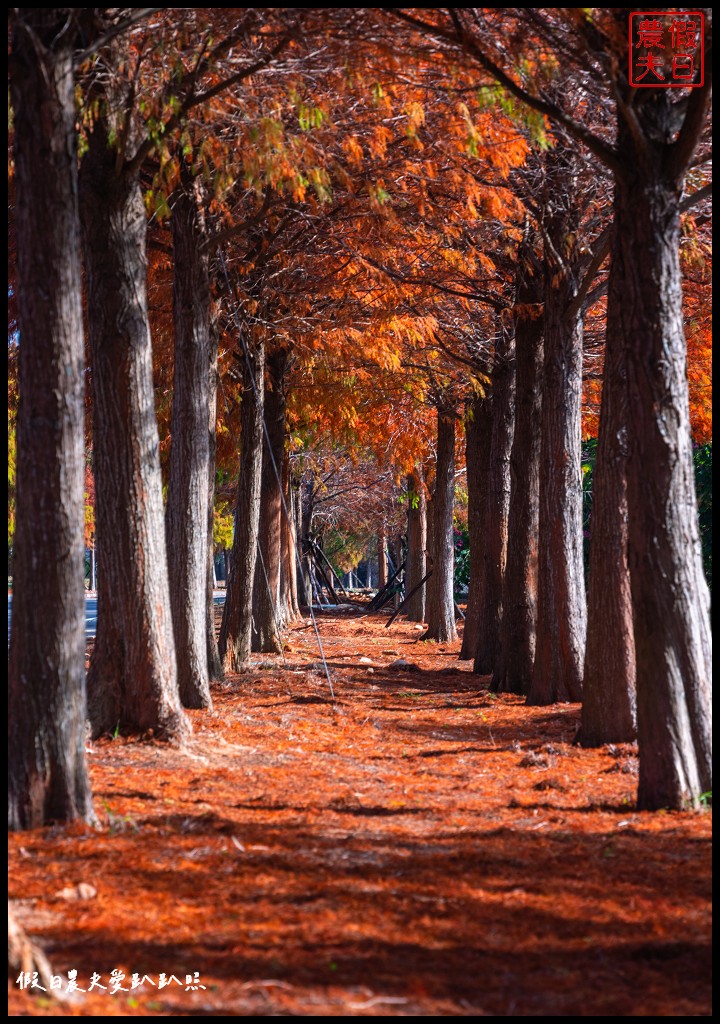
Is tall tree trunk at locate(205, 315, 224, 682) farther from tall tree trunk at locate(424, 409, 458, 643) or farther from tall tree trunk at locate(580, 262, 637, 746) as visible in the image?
tall tree trunk at locate(424, 409, 458, 643)

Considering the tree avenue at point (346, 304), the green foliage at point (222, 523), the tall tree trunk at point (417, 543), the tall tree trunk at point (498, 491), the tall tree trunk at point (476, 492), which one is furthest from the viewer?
the green foliage at point (222, 523)

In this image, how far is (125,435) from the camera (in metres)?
8.35

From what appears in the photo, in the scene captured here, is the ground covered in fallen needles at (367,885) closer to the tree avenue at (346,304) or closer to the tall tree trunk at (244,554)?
the tree avenue at (346,304)

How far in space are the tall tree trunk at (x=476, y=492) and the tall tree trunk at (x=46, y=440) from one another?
11.7 meters

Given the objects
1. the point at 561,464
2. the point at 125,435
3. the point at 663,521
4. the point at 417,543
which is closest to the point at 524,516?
the point at 561,464

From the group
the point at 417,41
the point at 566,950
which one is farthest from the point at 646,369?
the point at 566,950

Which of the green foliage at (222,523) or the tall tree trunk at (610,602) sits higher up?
the green foliage at (222,523)

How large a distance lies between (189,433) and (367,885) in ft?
22.2

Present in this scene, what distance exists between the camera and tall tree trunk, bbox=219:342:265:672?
1465cm

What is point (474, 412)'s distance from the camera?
18.5 metres

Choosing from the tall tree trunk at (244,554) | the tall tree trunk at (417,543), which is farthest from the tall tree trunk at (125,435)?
the tall tree trunk at (417,543)

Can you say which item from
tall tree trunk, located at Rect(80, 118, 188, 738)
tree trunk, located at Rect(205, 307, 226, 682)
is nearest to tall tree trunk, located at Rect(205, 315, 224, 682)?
tree trunk, located at Rect(205, 307, 226, 682)

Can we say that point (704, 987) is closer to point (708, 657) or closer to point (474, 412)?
point (708, 657)

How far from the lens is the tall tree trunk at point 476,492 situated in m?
17.3
